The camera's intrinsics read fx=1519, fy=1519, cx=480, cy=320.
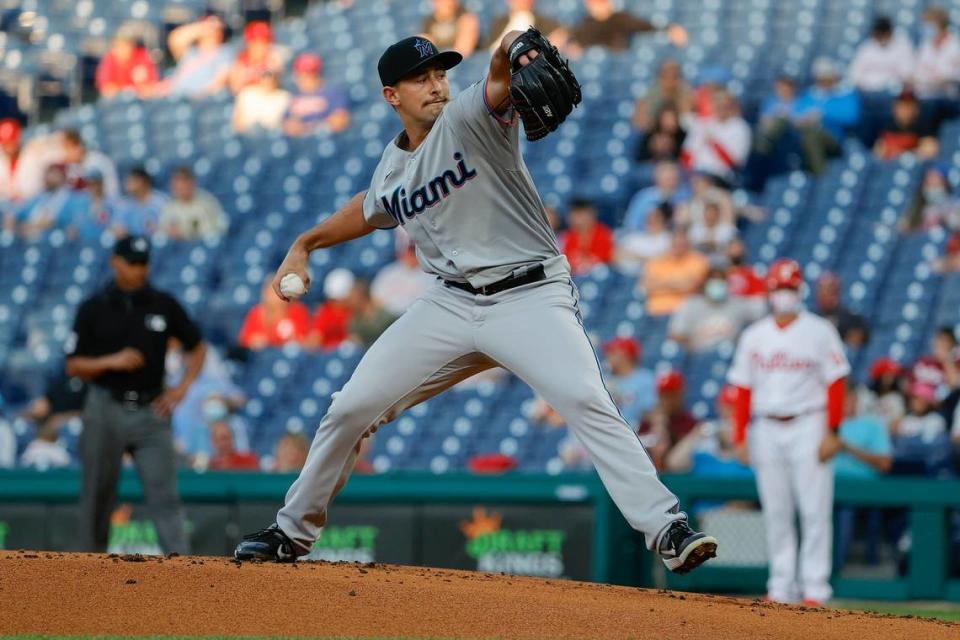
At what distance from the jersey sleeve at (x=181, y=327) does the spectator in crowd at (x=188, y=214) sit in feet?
18.3

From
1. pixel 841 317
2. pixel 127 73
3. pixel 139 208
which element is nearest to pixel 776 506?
pixel 841 317

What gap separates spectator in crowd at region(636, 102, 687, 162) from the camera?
11688 mm

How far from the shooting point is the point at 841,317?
9.77 meters

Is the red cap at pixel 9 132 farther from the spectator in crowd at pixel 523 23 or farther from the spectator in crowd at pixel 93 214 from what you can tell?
the spectator in crowd at pixel 523 23

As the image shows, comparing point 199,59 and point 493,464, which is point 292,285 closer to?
point 493,464

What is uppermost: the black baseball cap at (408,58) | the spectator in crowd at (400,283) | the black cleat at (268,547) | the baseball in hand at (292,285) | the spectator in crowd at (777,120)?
the spectator in crowd at (777,120)

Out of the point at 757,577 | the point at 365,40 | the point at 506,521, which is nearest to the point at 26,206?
Answer: the point at 365,40

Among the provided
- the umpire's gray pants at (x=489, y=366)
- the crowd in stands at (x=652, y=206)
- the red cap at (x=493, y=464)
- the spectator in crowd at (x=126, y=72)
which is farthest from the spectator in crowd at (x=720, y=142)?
the umpire's gray pants at (x=489, y=366)

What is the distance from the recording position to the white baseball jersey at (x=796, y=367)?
7340 millimetres

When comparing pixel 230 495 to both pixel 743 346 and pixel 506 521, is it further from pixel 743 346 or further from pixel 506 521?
pixel 743 346

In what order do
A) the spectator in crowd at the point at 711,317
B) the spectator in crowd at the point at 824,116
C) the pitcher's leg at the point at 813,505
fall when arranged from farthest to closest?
the spectator in crowd at the point at 824,116 → the spectator in crowd at the point at 711,317 → the pitcher's leg at the point at 813,505

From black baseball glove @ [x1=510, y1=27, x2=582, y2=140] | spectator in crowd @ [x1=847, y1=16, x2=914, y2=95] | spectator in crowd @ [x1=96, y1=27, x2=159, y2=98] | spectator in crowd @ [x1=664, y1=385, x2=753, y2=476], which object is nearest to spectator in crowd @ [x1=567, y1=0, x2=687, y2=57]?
spectator in crowd @ [x1=847, y1=16, x2=914, y2=95]

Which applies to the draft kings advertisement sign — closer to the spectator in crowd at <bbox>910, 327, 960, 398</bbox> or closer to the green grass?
the green grass

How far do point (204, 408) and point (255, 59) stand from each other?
5.05 m
